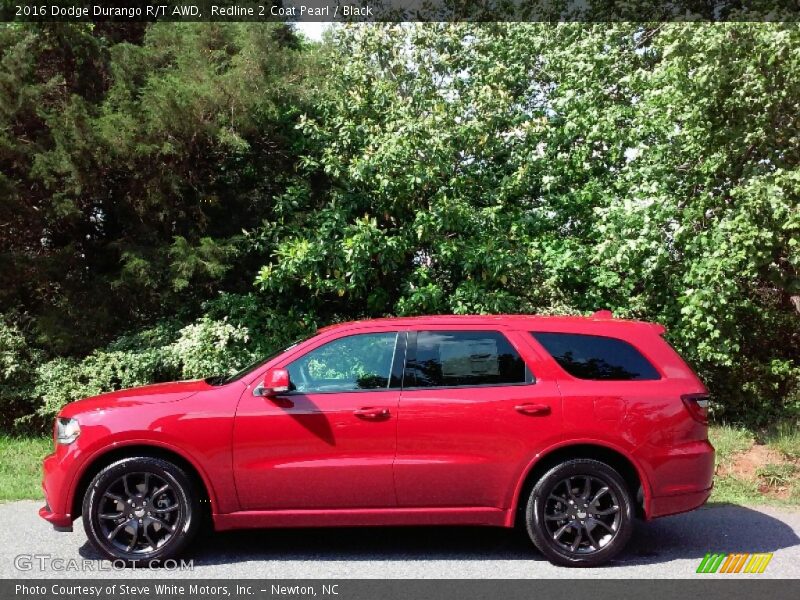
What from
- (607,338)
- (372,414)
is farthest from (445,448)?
(607,338)

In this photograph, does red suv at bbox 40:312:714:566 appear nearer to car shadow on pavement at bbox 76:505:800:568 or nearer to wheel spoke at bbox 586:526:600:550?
wheel spoke at bbox 586:526:600:550

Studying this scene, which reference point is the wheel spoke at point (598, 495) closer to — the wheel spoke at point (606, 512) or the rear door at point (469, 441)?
the wheel spoke at point (606, 512)

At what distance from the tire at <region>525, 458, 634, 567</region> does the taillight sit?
0.70 metres

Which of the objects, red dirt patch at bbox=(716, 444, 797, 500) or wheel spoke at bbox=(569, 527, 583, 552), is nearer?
wheel spoke at bbox=(569, 527, 583, 552)

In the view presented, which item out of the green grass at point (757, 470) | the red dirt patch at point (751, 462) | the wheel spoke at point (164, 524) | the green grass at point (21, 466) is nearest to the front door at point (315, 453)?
the wheel spoke at point (164, 524)

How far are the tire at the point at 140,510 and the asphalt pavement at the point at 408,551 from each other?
155 mm

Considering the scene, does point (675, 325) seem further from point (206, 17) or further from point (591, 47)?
point (206, 17)

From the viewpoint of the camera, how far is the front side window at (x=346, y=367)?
589 centimetres

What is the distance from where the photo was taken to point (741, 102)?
9336 millimetres

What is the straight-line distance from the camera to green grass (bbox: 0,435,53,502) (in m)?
8.01

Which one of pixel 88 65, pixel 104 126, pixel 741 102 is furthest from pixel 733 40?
pixel 88 65

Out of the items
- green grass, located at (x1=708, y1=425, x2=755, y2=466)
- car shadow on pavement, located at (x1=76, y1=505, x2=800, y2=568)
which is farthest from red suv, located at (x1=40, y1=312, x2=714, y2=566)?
green grass, located at (x1=708, y1=425, x2=755, y2=466)

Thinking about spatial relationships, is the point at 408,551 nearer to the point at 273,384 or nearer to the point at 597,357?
the point at 273,384
